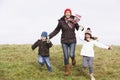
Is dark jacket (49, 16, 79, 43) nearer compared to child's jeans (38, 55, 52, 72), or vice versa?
dark jacket (49, 16, 79, 43)

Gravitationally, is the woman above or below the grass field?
above

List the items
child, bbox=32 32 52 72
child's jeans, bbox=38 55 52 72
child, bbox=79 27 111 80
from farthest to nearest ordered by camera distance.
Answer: child's jeans, bbox=38 55 52 72 → child, bbox=32 32 52 72 → child, bbox=79 27 111 80

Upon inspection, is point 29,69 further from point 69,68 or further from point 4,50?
point 4,50

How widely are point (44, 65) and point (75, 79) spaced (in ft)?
7.63

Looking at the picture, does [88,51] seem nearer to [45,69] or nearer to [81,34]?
[81,34]

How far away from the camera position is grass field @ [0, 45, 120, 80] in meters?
17.4

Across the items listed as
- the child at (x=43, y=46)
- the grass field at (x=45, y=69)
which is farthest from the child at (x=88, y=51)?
the child at (x=43, y=46)

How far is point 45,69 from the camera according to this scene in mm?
18219

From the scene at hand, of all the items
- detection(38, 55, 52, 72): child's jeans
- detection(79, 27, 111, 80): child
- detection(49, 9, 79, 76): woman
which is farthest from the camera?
detection(38, 55, 52, 72): child's jeans

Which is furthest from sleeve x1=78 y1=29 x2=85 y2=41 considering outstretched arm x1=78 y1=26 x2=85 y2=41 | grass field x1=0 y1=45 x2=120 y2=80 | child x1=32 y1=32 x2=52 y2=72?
grass field x1=0 y1=45 x2=120 y2=80

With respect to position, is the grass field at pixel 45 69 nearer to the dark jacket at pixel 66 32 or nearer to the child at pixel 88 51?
the child at pixel 88 51

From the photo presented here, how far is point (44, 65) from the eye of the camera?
1884cm

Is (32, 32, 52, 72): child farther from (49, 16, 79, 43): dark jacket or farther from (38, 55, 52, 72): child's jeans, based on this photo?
(49, 16, 79, 43): dark jacket

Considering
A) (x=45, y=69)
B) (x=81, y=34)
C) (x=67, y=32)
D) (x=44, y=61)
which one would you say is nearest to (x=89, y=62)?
(x=81, y=34)
